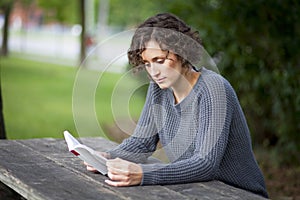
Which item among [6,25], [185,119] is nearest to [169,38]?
[185,119]

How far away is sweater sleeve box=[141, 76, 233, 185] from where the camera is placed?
282cm

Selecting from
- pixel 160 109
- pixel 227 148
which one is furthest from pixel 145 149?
pixel 227 148

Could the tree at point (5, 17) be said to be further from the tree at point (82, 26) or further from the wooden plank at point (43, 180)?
the wooden plank at point (43, 180)

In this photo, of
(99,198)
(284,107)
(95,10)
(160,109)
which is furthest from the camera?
(95,10)

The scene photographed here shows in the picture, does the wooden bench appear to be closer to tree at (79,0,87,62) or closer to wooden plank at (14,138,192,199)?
wooden plank at (14,138,192,199)

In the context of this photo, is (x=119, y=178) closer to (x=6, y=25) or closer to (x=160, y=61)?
(x=160, y=61)

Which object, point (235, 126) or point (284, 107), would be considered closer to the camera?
point (235, 126)

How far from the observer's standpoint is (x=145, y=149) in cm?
338

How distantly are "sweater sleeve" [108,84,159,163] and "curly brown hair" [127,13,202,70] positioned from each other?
0.32m

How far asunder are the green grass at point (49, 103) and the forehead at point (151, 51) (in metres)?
0.33

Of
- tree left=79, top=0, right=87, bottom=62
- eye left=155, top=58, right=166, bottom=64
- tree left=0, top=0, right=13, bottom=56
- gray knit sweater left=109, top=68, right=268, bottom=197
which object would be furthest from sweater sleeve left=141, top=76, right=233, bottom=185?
tree left=0, top=0, right=13, bottom=56

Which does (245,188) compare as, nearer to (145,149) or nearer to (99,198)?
(145,149)

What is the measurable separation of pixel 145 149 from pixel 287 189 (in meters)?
3.29

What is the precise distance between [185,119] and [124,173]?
1.71 feet
